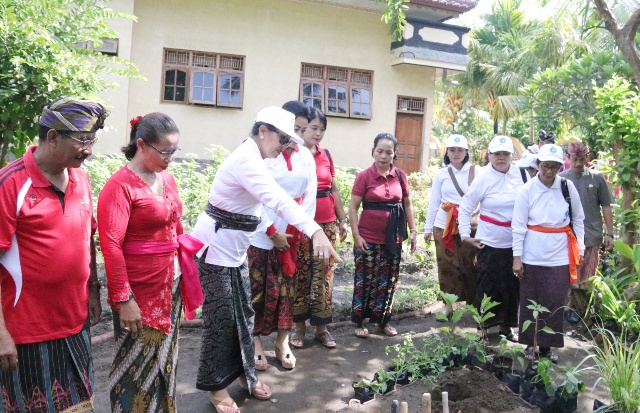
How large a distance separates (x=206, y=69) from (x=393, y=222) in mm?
8215

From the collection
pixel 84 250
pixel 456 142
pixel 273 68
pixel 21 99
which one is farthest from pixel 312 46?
pixel 84 250

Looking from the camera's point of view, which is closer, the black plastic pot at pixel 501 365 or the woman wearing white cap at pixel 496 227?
the black plastic pot at pixel 501 365

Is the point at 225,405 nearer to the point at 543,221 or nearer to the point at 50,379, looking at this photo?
the point at 50,379

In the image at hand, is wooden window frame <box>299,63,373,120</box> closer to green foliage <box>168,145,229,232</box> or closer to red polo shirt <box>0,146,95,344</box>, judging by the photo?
green foliage <box>168,145,229,232</box>

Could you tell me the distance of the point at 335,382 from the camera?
15.6ft

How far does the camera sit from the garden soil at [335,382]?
3.82 meters

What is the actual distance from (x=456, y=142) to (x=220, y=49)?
769 cm

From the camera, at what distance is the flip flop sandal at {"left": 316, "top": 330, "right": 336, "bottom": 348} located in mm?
5520

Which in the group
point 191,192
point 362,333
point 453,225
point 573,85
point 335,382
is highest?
point 573,85

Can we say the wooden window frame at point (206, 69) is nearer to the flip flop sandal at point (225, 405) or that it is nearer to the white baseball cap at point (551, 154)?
the white baseball cap at point (551, 154)

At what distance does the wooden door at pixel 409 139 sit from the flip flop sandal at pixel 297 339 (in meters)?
9.90

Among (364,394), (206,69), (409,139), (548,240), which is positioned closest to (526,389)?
(364,394)

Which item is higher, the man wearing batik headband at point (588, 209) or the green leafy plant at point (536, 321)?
the man wearing batik headband at point (588, 209)

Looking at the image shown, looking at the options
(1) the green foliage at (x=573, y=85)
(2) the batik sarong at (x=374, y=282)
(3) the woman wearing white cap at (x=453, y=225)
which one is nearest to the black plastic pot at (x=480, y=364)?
(2) the batik sarong at (x=374, y=282)
